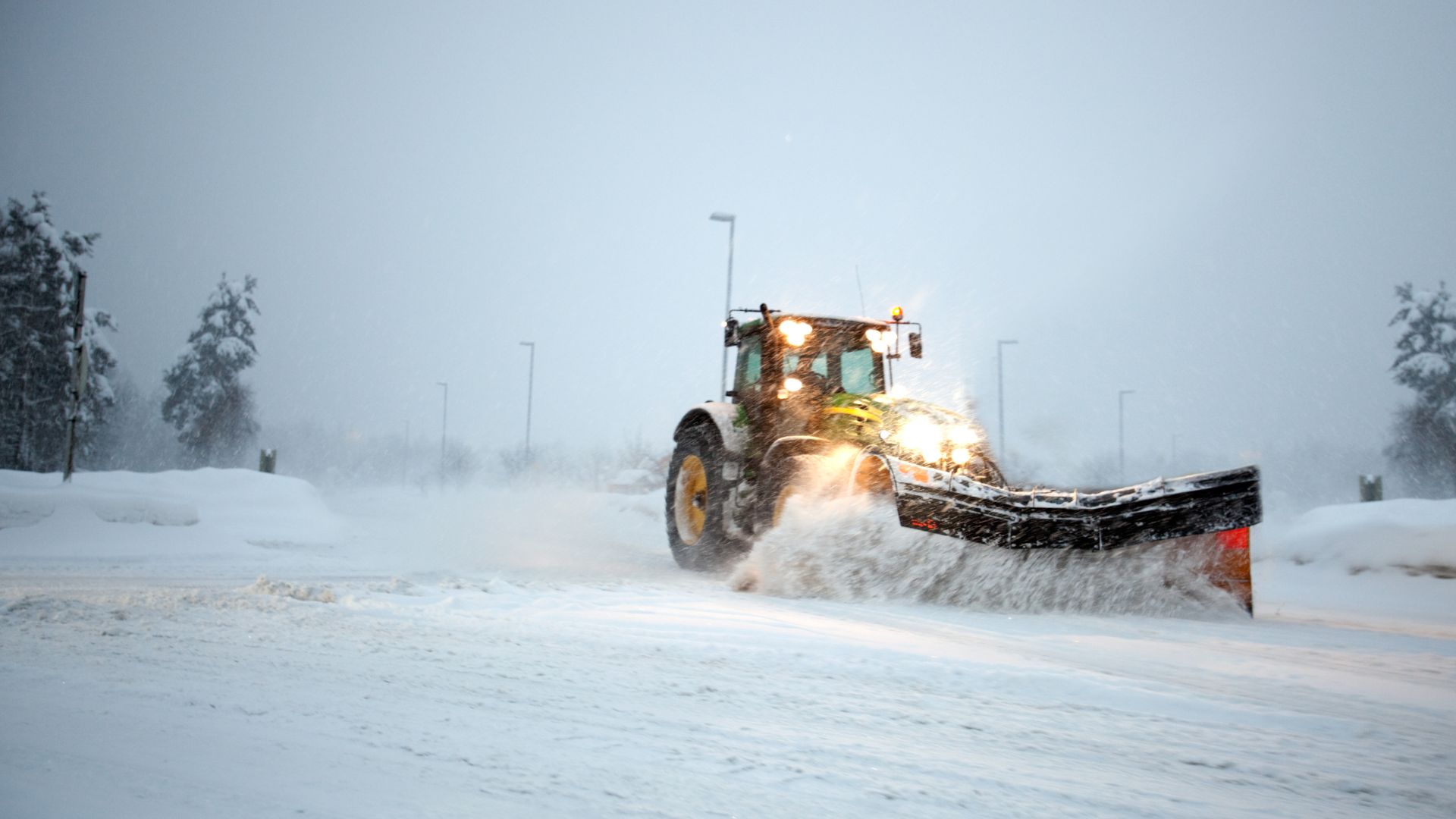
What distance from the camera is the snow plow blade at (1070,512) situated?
5.46 metres

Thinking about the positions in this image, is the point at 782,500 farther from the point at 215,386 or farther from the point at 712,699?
the point at 215,386

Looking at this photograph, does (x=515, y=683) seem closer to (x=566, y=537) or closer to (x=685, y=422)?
(x=685, y=422)

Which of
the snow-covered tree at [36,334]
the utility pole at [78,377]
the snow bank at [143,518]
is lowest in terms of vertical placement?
the snow bank at [143,518]

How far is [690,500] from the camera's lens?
29.8 feet

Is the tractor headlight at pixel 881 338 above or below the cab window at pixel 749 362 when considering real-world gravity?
above

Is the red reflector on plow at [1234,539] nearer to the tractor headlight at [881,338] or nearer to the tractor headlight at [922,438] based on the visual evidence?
the tractor headlight at [922,438]

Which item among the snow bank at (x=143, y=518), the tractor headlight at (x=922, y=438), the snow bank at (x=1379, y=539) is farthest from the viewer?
the snow bank at (x=143, y=518)

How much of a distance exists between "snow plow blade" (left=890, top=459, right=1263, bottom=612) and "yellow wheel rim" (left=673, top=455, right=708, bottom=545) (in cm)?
352

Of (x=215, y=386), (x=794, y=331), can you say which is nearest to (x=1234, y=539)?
(x=794, y=331)

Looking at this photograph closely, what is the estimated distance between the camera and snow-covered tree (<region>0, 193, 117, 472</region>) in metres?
22.7

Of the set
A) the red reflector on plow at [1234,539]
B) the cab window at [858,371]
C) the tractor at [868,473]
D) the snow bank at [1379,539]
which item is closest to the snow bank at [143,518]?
the tractor at [868,473]

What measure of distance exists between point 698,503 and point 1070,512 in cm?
423

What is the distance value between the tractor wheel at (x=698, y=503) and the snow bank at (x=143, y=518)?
4.63 meters

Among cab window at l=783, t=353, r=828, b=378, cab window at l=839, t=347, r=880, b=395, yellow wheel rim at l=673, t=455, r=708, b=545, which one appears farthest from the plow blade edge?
yellow wheel rim at l=673, t=455, r=708, b=545
